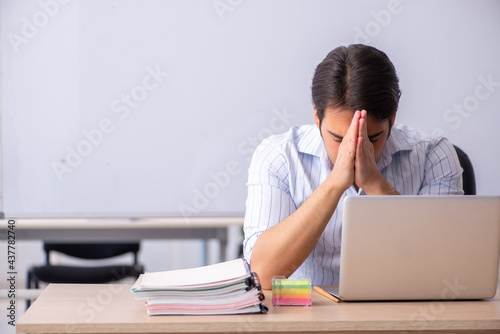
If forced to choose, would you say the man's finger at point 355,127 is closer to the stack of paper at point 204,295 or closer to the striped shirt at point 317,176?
the striped shirt at point 317,176

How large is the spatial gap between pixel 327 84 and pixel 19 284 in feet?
10.5

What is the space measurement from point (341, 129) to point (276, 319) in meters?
0.57

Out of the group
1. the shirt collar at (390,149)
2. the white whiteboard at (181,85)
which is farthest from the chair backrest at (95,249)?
the shirt collar at (390,149)

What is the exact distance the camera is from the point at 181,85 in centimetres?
244

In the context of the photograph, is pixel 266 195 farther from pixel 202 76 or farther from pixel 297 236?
pixel 202 76

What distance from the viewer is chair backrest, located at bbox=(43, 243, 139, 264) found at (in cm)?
285

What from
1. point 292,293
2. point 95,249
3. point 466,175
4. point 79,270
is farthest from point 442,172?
point 95,249

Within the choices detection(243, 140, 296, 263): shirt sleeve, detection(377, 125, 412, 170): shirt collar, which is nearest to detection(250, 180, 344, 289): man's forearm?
detection(243, 140, 296, 263): shirt sleeve

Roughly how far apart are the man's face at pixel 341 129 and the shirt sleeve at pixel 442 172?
0.76ft

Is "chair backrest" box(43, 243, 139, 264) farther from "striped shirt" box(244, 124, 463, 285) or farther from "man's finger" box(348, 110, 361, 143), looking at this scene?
"man's finger" box(348, 110, 361, 143)

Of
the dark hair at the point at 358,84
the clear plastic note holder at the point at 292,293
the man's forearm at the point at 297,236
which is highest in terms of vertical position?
the dark hair at the point at 358,84

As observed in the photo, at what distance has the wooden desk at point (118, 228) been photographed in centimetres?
247

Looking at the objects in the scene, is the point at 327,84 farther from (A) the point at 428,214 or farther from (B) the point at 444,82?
(B) the point at 444,82

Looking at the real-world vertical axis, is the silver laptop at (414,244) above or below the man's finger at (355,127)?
below
